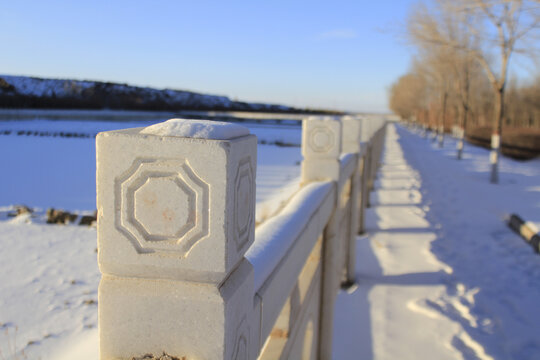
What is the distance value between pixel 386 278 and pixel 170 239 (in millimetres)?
4806

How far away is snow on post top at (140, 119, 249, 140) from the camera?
0.89 m

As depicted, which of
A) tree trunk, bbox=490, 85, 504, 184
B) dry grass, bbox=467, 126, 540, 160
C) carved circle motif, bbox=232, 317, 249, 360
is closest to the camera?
carved circle motif, bbox=232, 317, 249, 360

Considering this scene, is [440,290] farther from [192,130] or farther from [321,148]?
[192,130]

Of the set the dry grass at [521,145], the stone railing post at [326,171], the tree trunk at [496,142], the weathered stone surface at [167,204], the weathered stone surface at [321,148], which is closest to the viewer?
the weathered stone surface at [167,204]

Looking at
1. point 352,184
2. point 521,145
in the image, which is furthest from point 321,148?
point 521,145

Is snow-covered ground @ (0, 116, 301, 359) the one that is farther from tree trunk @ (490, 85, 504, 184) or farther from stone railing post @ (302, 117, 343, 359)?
tree trunk @ (490, 85, 504, 184)

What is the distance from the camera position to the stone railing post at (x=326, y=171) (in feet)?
11.2

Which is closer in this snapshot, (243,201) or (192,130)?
(192,130)

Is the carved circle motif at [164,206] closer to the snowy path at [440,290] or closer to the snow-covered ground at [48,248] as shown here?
the snow-covered ground at [48,248]

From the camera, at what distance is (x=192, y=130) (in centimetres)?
90

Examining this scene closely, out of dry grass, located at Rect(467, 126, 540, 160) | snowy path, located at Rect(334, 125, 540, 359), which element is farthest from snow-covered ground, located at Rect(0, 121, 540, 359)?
dry grass, located at Rect(467, 126, 540, 160)

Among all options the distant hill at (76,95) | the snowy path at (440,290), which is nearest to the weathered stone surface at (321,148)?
the snowy path at (440,290)

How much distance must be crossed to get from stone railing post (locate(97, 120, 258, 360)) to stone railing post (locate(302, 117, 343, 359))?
2.50m

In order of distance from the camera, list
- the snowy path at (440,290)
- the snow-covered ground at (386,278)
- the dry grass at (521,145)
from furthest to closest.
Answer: the dry grass at (521,145) → the snowy path at (440,290) → the snow-covered ground at (386,278)
